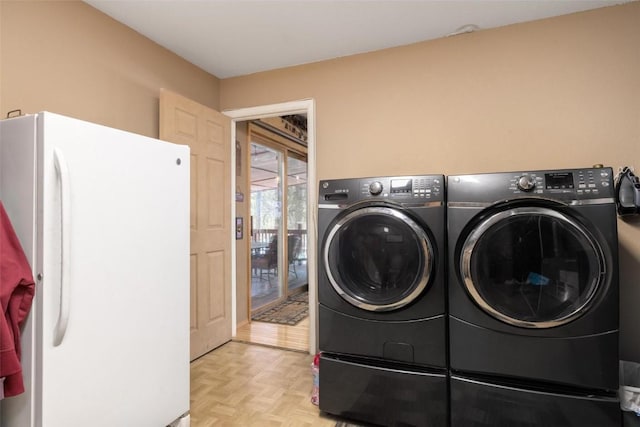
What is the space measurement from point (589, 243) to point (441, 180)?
67cm

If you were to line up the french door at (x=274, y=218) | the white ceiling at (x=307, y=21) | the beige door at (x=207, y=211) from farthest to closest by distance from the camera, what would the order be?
1. the french door at (x=274, y=218)
2. the beige door at (x=207, y=211)
3. the white ceiling at (x=307, y=21)

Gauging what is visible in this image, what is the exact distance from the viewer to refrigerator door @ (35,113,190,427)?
4.10 feet

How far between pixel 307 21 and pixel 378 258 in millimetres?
1624

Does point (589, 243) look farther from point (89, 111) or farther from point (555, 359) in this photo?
point (89, 111)

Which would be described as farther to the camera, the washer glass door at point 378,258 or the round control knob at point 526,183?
the washer glass door at point 378,258

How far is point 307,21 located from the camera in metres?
2.24

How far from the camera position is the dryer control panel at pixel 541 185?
1.48m

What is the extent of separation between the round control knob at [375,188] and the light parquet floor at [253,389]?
129cm

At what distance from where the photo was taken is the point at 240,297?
11.7ft

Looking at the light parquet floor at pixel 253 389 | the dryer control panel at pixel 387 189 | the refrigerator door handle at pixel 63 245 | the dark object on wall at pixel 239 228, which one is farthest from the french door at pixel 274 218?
the refrigerator door handle at pixel 63 245

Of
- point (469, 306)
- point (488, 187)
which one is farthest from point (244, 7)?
point (469, 306)

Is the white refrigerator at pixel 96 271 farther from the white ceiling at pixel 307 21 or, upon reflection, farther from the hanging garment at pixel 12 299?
the white ceiling at pixel 307 21

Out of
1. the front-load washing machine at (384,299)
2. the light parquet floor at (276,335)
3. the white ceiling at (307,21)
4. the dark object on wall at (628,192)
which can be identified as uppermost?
the white ceiling at (307,21)

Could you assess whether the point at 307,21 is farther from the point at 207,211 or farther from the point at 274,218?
the point at 274,218
